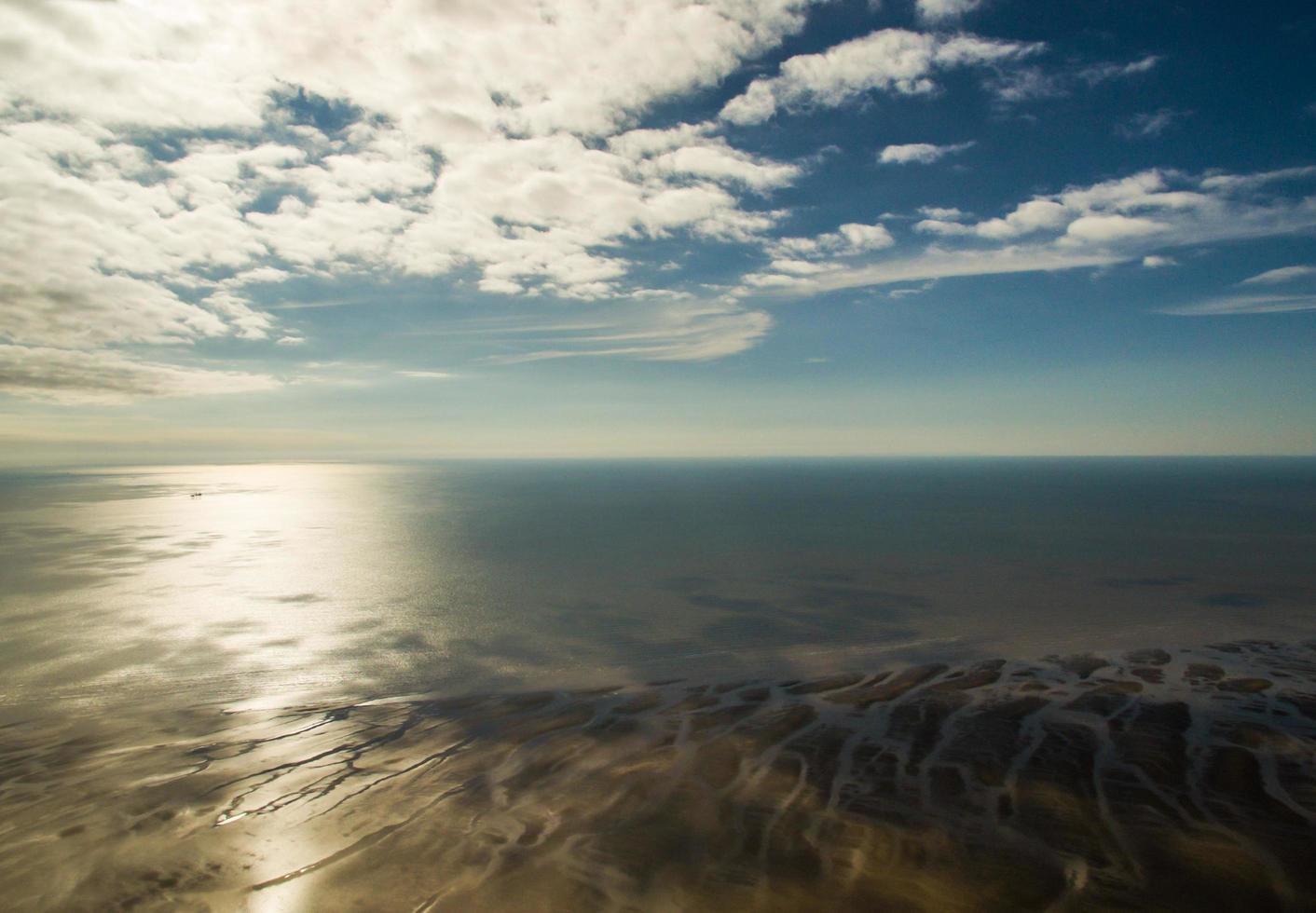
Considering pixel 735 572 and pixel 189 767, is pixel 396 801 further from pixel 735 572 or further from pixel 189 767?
pixel 735 572

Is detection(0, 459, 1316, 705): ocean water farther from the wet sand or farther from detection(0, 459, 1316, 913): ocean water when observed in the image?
the wet sand

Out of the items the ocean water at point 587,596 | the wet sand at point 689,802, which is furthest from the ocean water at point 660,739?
the ocean water at point 587,596

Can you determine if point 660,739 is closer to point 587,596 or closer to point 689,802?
point 689,802

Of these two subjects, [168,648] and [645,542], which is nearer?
[168,648]

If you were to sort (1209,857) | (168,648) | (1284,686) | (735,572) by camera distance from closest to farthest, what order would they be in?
(1209,857) → (1284,686) → (168,648) → (735,572)

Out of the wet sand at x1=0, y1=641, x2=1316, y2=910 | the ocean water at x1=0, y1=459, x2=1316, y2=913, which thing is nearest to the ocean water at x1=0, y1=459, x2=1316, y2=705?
the ocean water at x1=0, y1=459, x2=1316, y2=913

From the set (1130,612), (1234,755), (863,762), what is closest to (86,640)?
(863,762)

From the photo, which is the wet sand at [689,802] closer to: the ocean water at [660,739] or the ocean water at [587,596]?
the ocean water at [660,739]

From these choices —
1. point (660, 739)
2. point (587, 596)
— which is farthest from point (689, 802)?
point (587, 596)
